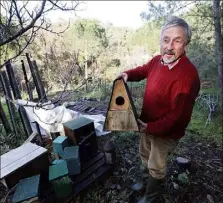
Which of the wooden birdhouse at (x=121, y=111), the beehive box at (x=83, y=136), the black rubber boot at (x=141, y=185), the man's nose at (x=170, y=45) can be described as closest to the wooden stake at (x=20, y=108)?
the beehive box at (x=83, y=136)

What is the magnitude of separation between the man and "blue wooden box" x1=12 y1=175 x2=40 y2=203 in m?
1.19

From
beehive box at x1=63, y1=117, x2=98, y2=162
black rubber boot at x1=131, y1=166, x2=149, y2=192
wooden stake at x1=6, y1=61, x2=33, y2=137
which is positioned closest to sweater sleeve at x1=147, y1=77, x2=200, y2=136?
black rubber boot at x1=131, y1=166, x2=149, y2=192

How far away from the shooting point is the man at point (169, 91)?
1.63 metres

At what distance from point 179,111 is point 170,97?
15 centimetres

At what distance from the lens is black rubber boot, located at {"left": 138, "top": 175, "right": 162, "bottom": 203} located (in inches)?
87.2

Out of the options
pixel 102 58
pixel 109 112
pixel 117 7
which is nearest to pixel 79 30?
pixel 102 58

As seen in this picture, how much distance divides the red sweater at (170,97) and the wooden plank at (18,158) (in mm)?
1456

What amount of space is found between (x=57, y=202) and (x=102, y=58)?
32.0 feet

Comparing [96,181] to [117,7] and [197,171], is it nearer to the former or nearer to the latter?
[197,171]

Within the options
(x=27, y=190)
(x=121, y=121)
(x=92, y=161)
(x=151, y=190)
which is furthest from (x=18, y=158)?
(x=151, y=190)

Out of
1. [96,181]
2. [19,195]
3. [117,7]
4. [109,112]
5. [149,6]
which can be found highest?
[117,7]

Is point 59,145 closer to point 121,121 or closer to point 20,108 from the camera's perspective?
point 121,121

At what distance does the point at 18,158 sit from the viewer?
256 cm

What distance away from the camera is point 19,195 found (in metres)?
2.16
